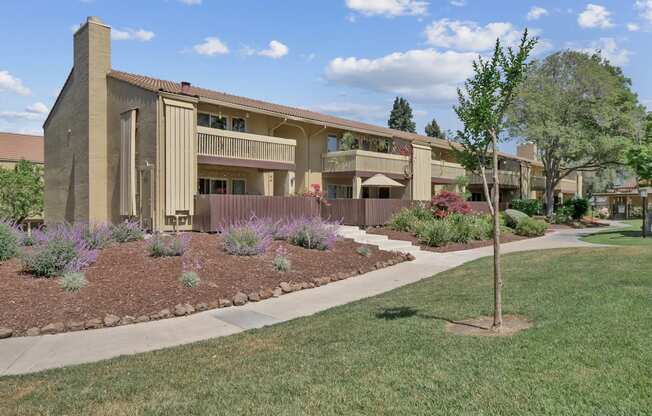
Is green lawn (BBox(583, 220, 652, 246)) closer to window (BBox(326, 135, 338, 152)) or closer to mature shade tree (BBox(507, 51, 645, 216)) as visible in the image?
mature shade tree (BBox(507, 51, 645, 216))

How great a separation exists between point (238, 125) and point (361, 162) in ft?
21.2

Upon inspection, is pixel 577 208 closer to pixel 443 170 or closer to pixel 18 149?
pixel 443 170

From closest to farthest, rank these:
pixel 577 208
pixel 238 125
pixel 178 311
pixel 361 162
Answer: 1. pixel 178 311
2. pixel 238 125
3. pixel 361 162
4. pixel 577 208

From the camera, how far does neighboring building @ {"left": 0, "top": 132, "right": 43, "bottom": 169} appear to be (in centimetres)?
3800

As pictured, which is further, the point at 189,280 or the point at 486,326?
the point at 189,280

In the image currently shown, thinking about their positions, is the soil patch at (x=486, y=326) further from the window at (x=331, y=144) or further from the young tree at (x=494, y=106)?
the window at (x=331, y=144)

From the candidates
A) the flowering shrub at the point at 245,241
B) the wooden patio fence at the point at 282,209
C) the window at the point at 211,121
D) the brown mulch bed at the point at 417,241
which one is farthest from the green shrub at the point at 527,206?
the flowering shrub at the point at 245,241

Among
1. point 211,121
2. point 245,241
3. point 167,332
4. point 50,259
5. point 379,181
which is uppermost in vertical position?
point 211,121

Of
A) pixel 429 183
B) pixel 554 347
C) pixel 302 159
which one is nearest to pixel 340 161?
pixel 302 159

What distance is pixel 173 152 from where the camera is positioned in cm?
1608

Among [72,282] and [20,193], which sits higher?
[20,193]

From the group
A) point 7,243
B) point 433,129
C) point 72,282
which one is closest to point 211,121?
point 7,243

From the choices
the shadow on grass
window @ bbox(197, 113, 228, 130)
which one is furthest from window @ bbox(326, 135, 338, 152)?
the shadow on grass

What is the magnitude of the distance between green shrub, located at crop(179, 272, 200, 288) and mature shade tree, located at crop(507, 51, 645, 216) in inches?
1125
